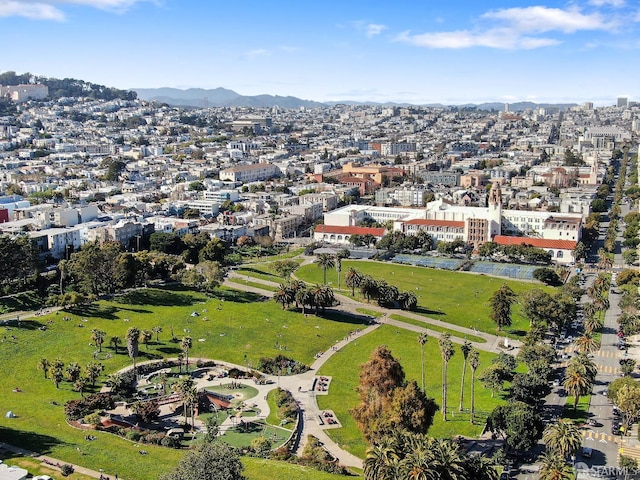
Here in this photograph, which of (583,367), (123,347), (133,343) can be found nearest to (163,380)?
(133,343)

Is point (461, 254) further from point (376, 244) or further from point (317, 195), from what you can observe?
point (317, 195)

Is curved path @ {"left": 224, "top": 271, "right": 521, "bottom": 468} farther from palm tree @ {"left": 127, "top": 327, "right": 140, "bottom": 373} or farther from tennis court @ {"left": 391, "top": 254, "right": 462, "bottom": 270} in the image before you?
tennis court @ {"left": 391, "top": 254, "right": 462, "bottom": 270}

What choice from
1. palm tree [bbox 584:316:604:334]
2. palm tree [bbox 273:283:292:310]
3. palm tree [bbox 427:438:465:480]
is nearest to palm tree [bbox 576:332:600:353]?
palm tree [bbox 584:316:604:334]

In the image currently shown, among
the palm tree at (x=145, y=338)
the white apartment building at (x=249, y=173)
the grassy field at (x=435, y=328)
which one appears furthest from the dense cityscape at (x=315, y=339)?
the white apartment building at (x=249, y=173)

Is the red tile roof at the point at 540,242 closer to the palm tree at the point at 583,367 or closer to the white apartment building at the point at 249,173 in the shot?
the palm tree at the point at 583,367

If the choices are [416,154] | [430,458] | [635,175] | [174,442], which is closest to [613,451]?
[430,458]
